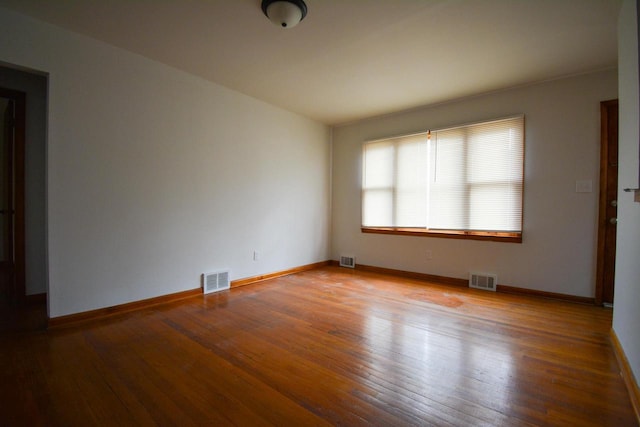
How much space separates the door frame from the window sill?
4.36m

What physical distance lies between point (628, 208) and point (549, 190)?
1.58m

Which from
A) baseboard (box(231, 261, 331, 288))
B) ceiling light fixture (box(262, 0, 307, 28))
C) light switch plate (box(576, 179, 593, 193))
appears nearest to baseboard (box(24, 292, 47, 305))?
baseboard (box(231, 261, 331, 288))

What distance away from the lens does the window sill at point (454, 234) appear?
136 inches

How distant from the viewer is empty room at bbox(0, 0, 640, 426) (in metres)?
1.61

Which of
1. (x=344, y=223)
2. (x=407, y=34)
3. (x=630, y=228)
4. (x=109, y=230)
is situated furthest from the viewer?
(x=344, y=223)

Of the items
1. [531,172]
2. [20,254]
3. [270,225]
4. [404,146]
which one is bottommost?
[20,254]

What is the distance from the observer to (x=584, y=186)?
9.94 feet

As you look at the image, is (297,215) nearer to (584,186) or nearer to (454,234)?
(454,234)

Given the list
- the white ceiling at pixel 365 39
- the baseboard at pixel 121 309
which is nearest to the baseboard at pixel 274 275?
the baseboard at pixel 121 309

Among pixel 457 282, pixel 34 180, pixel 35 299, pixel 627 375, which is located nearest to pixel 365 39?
pixel 627 375

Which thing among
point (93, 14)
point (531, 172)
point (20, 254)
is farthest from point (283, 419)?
point (531, 172)

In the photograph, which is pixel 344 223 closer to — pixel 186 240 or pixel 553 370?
pixel 186 240

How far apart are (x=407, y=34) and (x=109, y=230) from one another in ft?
10.7

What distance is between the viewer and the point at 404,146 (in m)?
4.30
